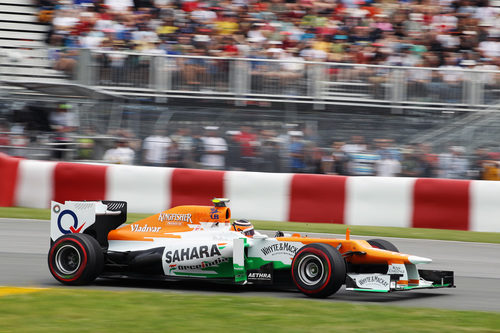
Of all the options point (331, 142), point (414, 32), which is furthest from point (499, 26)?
point (331, 142)

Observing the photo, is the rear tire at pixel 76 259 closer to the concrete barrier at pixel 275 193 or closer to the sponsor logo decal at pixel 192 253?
the sponsor logo decal at pixel 192 253

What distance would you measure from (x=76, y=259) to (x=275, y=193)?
548cm

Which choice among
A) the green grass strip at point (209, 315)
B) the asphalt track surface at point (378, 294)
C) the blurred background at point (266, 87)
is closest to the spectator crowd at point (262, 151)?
the blurred background at point (266, 87)

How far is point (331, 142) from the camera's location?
44.0 feet

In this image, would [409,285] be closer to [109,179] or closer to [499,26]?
[109,179]

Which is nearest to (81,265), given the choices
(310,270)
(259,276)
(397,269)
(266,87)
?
(259,276)

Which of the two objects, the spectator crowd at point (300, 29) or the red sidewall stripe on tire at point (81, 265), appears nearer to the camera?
the red sidewall stripe on tire at point (81, 265)

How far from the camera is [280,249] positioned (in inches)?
277

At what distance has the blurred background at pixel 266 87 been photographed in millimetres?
13289

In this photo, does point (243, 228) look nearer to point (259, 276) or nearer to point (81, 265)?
point (259, 276)

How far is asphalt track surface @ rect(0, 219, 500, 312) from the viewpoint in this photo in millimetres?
6984

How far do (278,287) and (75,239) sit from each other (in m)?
2.00

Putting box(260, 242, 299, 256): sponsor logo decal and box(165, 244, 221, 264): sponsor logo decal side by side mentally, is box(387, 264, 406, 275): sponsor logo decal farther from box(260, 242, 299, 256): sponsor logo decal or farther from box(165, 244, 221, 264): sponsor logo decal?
box(165, 244, 221, 264): sponsor logo decal

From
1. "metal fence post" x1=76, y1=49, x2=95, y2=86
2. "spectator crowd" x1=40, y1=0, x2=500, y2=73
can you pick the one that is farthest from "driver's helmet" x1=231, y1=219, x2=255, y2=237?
"spectator crowd" x1=40, y1=0, x2=500, y2=73
